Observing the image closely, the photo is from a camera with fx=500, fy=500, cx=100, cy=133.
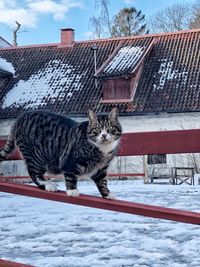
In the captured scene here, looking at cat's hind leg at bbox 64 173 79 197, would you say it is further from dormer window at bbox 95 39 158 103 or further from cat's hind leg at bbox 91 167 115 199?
dormer window at bbox 95 39 158 103

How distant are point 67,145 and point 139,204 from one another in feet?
1.90

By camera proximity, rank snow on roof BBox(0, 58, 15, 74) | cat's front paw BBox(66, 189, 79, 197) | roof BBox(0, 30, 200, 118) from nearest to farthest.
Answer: cat's front paw BBox(66, 189, 79, 197) → roof BBox(0, 30, 200, 118) → snow on roof BBox(0, 58, 15, 74)

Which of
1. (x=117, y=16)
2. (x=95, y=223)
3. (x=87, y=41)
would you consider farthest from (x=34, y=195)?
(x=117, y=16)

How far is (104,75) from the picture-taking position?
59.3ft

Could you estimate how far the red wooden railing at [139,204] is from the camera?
8.13 feet

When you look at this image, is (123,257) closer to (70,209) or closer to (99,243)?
(99,243)

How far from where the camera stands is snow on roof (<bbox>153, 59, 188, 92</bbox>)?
18062 millimetres

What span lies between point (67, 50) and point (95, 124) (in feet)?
62.4

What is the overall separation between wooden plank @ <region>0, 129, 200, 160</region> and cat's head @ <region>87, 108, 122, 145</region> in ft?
0.96

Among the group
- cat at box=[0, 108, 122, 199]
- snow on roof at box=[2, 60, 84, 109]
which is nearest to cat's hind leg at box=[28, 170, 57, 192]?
cat at box=[0, 108, 122, 199]

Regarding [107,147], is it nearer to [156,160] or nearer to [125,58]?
[156,160]

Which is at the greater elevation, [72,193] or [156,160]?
[156,160]

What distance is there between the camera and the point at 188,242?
633cm

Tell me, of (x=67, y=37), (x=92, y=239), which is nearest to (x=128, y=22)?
(x=67, y=37)
